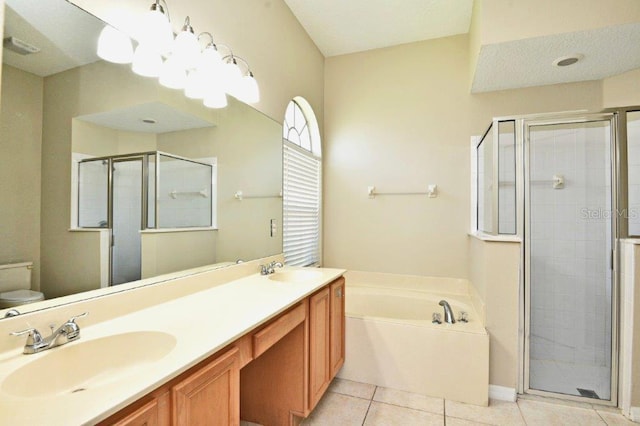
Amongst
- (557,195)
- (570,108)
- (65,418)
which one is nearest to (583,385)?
(557,195)

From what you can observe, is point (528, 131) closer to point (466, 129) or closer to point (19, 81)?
point (466, 129)

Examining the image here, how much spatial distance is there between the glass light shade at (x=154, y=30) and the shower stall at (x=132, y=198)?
465 mm

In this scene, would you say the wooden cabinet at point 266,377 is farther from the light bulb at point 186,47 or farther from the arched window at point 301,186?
the light bulb at point 186,47

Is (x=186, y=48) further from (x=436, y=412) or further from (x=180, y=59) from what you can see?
(x=436, y=412)

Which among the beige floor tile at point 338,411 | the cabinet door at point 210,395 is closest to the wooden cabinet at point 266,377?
the cabinet door at point 210,395

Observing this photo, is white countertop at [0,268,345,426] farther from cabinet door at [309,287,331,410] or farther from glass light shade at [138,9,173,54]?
A: glass light shade at [138,9,173,54]

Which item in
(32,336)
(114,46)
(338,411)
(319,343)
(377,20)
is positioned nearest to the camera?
(32,336)

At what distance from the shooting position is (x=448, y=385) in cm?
208

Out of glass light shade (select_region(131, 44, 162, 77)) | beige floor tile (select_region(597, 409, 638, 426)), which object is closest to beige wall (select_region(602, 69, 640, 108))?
beige floor tile (select_region(597, 409, 638, 426))

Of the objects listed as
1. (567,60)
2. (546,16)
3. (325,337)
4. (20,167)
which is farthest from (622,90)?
(20,167)

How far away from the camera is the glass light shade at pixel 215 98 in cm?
172

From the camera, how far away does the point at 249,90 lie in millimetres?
1970

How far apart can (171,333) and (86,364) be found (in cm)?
24

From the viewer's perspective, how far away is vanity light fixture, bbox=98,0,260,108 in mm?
1260
